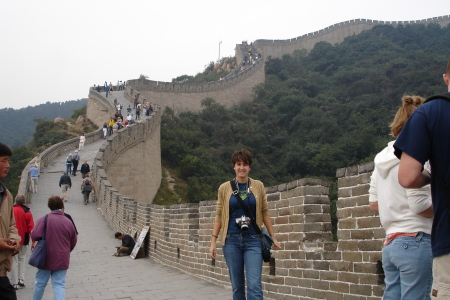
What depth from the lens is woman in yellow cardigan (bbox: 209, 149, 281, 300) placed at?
13.0ft

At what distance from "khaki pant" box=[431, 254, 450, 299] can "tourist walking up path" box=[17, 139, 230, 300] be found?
13.1 ft

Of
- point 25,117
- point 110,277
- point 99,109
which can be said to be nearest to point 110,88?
point 99,109

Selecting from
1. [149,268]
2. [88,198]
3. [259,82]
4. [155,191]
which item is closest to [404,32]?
[259,82]

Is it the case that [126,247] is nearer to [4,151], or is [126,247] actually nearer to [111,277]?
[111,277]

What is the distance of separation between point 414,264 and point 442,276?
47cm

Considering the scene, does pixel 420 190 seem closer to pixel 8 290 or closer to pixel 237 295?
pixel 237 295

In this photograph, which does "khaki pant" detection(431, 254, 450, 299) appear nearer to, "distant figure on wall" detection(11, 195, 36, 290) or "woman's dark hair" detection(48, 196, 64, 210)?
"woman's dark hair" detection(48, 196, 64, 210)

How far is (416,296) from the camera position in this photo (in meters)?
2.62

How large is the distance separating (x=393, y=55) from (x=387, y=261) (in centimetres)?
6098

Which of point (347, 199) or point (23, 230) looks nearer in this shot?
point (347, 199)

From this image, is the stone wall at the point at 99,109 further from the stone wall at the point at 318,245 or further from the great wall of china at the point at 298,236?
the stone wall at the point at 318,245

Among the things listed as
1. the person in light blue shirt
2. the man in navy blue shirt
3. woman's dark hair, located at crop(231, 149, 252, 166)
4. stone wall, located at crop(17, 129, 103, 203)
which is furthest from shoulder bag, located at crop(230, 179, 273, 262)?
the person in light blue shirt

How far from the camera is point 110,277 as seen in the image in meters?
7.88

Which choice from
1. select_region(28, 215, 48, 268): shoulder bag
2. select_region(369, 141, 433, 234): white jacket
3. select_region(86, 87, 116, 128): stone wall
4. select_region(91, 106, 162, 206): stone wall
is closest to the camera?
select_region(369, 141, 433, 234): white jacket
